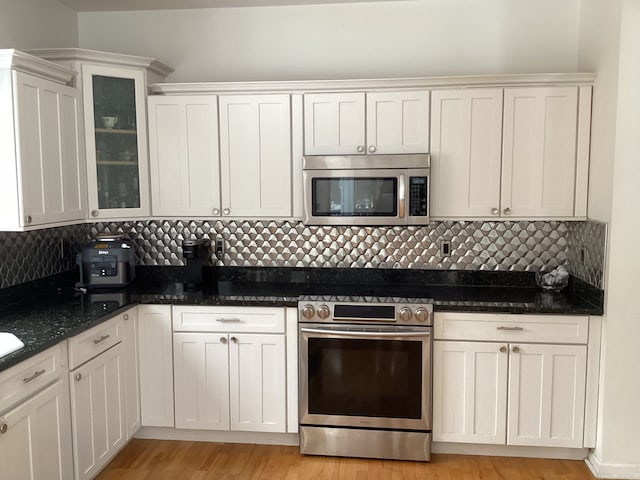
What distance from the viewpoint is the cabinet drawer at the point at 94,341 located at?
2.55 meters

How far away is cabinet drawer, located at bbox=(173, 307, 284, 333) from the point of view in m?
3.15

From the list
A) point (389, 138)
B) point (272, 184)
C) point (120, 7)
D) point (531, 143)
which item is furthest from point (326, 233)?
point (120, 7)

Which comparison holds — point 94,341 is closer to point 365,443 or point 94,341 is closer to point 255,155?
point 255,155

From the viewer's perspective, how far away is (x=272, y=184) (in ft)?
11.1

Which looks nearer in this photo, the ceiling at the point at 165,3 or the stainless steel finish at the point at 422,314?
the stainless steel finish at the point at 422,314

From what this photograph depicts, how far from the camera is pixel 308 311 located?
121 inches

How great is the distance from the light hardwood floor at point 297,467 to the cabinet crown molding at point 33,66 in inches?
85.6

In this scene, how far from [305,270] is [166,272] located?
1007mm

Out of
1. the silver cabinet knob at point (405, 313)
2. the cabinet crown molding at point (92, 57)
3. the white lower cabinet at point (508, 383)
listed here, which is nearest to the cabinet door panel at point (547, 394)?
the white lower cabinet at point (508, 383)

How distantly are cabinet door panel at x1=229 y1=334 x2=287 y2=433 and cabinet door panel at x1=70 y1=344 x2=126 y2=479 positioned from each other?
0.64 m

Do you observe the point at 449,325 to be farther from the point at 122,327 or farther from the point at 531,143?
the point at 122,327

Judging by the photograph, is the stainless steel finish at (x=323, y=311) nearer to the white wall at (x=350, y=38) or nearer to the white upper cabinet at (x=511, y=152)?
the white upper cabinet at (x=511, y=152)

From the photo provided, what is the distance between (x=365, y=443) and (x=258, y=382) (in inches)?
28.2

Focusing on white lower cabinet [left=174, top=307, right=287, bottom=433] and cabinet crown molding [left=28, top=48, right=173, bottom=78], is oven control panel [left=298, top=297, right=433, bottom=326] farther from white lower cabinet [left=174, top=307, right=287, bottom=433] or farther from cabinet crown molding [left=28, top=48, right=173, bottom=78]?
cabinet crown molding [left=28, top=48, right=173, bottom=78]
